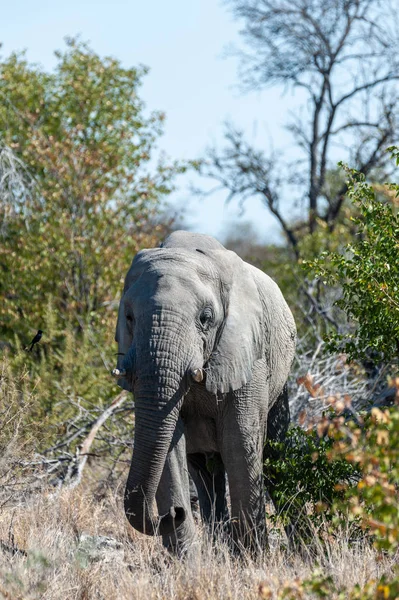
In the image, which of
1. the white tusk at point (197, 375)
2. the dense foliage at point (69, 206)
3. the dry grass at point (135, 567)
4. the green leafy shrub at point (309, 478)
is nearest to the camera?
the dry grass at point (135, 567)

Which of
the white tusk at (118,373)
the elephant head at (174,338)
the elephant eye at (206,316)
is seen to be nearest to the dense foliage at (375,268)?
the elephant head at (174,338)

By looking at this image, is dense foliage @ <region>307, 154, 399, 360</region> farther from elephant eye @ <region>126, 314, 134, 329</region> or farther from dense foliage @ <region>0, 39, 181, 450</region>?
dense foliage @ <region>0, 39, 181, 450</region>

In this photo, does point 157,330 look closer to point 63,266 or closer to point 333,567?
point 333,567

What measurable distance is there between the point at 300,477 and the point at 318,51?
11141 millimetres

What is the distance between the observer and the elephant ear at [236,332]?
5.85 m

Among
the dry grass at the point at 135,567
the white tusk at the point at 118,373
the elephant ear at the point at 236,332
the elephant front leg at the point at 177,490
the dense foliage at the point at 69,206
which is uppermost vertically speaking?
the dense foliage at the point at 69,206

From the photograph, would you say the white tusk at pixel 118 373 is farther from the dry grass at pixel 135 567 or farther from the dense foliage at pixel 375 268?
the dense foliage at pixel 375 268

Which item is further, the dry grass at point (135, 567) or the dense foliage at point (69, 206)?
the dense foliage at point (69, 206)

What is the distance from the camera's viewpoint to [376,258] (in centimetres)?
614

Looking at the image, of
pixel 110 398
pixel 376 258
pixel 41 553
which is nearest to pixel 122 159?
pixel 110 398

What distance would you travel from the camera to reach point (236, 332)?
5.97 m

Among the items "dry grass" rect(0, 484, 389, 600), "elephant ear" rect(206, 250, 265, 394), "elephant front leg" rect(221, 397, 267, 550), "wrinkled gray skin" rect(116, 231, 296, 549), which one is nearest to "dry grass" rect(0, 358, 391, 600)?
"dry grass" rect(0, 484, 389, 600)

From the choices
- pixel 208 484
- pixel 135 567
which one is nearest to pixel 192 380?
pixel 135 567

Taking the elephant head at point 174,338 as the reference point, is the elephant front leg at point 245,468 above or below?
below
